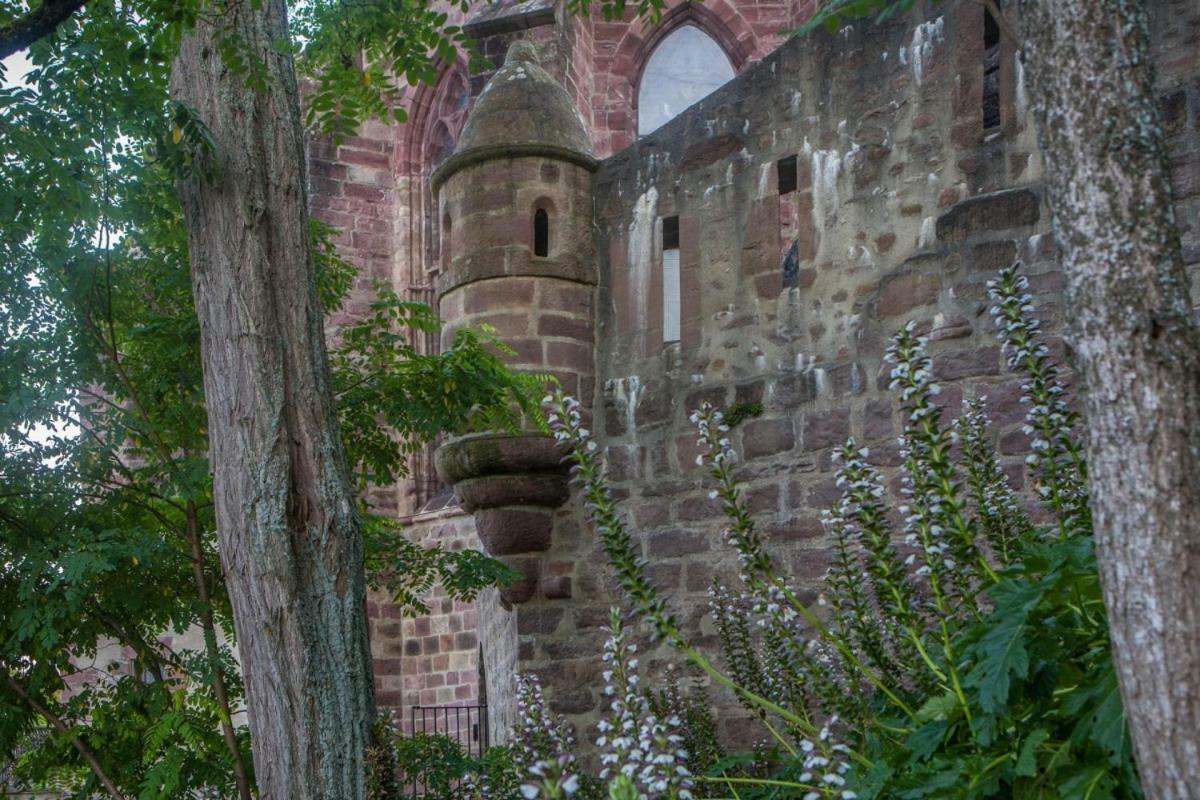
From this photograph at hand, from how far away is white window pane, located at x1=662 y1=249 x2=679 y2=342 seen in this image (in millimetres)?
8172

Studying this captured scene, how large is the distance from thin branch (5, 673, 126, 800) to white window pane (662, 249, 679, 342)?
3.53 metres

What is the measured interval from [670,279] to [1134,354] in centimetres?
564

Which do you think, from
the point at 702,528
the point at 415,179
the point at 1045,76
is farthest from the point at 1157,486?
the point at 415,179

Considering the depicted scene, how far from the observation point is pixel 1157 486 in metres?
2.73

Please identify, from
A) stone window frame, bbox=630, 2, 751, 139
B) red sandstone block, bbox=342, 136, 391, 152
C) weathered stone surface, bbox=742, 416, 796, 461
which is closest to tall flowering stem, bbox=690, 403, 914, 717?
weathered stone surface, bbox=742, 416, 796, 461

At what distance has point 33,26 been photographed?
16.0 feet

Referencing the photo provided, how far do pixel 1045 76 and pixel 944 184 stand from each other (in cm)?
404

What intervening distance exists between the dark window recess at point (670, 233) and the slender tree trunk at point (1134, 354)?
5.32m

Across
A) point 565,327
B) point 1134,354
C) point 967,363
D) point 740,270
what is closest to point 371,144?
point 565,327

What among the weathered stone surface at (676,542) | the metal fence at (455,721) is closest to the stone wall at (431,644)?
the metal fence at (455,721)

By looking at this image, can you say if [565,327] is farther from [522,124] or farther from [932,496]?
[932,496]

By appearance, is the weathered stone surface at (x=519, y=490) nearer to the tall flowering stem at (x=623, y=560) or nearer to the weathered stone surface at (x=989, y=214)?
the weathered stone surface at (x=989, y=214)

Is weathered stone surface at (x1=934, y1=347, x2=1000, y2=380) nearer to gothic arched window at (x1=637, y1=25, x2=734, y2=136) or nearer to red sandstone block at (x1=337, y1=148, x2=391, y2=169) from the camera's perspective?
gothic arched window at (x1=637, y1=25, x2=734, y2=136)

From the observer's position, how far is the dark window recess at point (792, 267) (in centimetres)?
767
